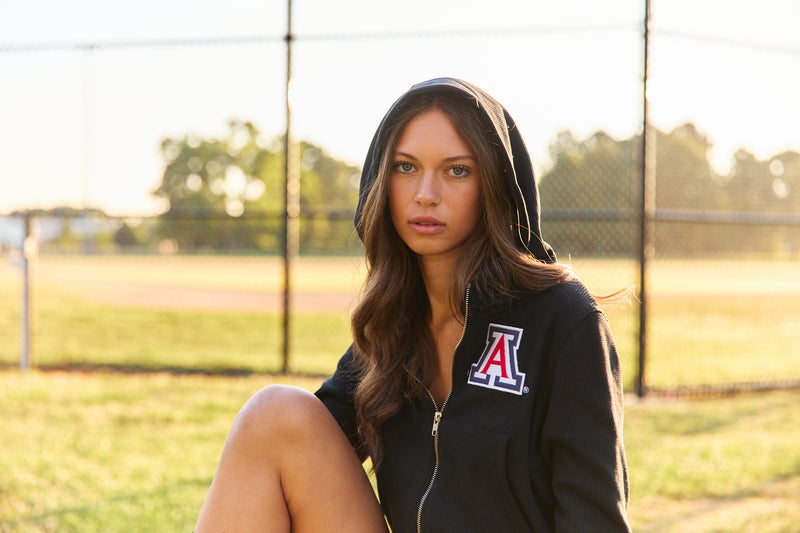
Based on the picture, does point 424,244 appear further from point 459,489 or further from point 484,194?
point 459,489

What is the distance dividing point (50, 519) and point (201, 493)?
61cm

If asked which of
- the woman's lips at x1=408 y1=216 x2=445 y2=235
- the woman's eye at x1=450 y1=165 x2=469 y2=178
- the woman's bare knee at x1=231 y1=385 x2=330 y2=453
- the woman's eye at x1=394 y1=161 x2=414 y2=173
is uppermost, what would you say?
the woman's eye at x1=394 y1=161 x2=414 y2=173

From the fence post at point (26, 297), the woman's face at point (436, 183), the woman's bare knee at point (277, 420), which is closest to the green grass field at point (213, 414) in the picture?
the fence post at point (26, 297)

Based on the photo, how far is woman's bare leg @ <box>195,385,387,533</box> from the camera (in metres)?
1.78

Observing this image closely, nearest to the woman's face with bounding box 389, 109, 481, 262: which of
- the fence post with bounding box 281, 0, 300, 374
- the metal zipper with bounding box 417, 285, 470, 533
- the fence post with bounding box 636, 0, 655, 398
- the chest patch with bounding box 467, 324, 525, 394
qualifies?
the metal zipper with bounding box 417, 285, 470, 533

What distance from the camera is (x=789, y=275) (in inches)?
288

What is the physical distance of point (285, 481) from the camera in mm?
1827

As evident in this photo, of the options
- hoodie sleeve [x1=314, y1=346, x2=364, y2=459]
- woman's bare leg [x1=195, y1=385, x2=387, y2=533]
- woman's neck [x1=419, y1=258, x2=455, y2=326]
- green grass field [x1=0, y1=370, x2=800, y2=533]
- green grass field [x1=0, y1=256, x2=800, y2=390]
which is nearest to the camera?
woman's bare leg [x1=195, y1=385, x2=387, y2=533]

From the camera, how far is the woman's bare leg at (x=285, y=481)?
178cm

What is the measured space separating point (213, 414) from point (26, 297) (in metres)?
2.66

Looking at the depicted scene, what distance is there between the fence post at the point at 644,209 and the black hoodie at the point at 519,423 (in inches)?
129

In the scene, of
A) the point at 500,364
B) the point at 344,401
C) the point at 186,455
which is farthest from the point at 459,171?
the point at 186,455

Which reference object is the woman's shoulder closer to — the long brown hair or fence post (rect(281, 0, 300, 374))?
the long brown hair

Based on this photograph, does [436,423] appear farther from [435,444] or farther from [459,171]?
[459,171]
